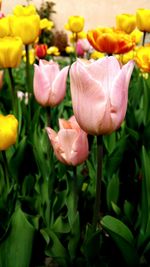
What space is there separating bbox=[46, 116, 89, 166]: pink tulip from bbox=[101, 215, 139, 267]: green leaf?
0.41 feet

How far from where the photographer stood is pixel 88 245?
2.60ft

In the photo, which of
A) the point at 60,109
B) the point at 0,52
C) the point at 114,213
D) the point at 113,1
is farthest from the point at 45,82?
the point at 113,1

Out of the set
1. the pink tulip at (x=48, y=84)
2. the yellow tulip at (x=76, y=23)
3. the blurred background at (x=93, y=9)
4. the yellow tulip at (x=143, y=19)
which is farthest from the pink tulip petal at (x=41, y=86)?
the blurred background at (x=93, y=9)

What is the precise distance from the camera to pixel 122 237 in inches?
30.1

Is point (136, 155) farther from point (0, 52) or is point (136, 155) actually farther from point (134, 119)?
point (0, 52)

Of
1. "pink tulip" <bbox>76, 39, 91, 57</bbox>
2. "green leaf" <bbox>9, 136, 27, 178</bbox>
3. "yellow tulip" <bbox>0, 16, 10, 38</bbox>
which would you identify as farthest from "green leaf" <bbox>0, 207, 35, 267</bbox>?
"pink tulip" <bbox>76, 39, 91, 57</bbox>

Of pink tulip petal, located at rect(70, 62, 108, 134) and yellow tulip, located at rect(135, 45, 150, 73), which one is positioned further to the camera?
yellow tulip, located at rect(135, 45, 150, 73)

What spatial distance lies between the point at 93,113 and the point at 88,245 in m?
0.30

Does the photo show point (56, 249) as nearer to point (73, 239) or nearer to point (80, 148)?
point (73, 239)

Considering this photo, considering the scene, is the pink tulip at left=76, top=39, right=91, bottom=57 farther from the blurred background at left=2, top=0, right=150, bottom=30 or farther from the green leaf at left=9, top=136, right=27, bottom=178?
the blurred background at left=2, top=0, right=150, bottom=30

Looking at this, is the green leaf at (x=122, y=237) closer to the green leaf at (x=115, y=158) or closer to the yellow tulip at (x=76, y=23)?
the green leaf at (x=115, y=158)

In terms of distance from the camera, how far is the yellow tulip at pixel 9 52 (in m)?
1.13

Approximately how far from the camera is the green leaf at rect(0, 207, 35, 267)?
78cm

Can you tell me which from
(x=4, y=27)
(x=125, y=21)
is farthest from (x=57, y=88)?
(x=125, y=21)
